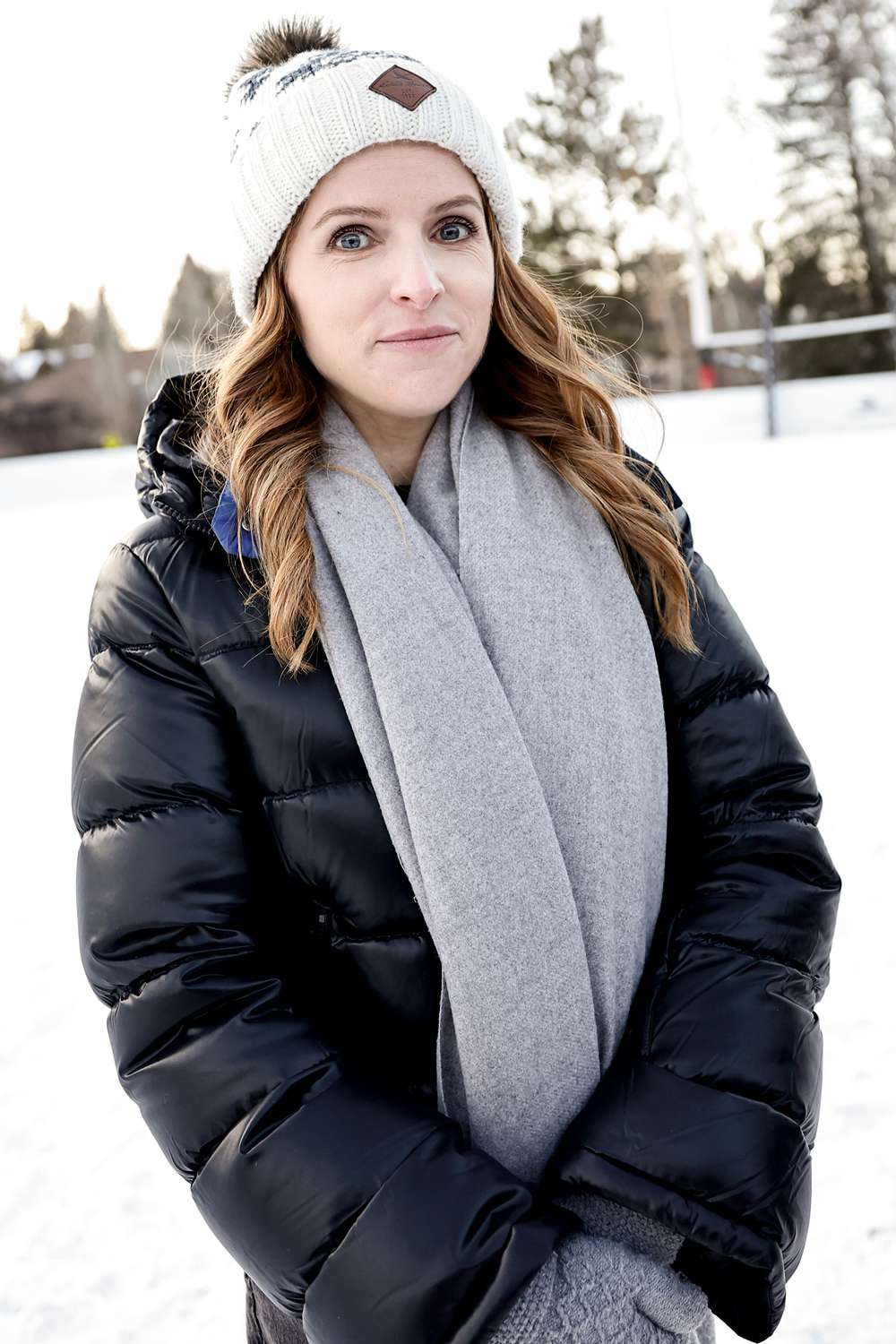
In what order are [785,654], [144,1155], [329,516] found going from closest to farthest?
1. [329,516]
2. [144,1155]
3. [785,654]

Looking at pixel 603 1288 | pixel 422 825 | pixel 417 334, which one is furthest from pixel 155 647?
pixel 603 1288

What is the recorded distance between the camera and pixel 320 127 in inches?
47.4

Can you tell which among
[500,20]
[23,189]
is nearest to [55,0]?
[23,189]

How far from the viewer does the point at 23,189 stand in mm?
18938

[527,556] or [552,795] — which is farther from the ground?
[527,556]

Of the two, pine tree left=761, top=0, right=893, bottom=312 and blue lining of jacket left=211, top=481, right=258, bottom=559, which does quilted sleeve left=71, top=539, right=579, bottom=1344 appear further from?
pine tree left=761, top=0, right=893, bottom=312

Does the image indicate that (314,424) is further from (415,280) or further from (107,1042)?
(107,1042)

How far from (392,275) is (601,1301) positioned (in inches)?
38.1

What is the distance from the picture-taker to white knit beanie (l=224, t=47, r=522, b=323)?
1.21m

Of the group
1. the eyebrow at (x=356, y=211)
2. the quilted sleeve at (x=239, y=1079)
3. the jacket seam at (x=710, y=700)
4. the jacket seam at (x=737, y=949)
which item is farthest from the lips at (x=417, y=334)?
the jacket seam at (x=737, y=949)

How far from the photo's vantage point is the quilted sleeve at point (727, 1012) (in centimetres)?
105

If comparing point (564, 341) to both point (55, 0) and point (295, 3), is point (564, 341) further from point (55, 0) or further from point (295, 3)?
point (55, 0)

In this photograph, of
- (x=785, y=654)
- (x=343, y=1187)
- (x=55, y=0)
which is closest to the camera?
(x=343, y=1187)

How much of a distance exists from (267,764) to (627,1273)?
1.81ft
